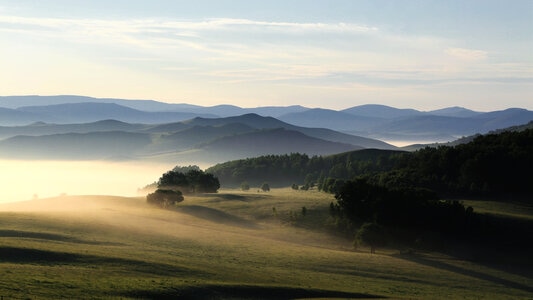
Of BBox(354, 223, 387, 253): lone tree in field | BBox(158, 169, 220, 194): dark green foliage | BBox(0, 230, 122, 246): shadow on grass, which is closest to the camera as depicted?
BBox(0, 230, 122, 246): shadow on grass

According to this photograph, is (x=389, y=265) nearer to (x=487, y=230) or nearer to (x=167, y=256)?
(x=167, y=256)

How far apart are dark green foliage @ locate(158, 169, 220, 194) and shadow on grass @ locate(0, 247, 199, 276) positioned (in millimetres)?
122215

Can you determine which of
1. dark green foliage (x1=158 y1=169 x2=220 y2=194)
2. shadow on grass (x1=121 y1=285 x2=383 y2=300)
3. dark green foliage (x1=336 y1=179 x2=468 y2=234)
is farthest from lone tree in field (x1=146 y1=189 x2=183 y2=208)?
shadow on grass (x1=121 y1=285 x2=383 y2=300)

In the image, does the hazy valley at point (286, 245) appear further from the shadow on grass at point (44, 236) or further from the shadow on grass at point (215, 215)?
the shadow on grass at point (215, 215)

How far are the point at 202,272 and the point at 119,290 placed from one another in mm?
15305

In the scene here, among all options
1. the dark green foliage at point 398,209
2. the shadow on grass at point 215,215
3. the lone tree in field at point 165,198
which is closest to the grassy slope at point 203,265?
the shadow on grass at point 215,215

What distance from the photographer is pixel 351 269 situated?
257 ft

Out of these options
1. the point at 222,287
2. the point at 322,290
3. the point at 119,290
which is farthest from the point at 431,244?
the point at 119,290

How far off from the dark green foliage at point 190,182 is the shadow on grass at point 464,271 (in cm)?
10004

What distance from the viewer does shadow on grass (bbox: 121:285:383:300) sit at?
48750 mm

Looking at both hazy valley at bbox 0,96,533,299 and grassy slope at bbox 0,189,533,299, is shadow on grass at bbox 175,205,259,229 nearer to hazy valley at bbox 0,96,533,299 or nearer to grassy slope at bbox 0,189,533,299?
hazy valley at bbox 0,96,533,299

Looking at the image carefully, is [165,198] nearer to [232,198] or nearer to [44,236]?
[232,198]

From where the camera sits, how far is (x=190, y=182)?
19275cm

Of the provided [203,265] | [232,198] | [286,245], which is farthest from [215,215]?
[203,265]
